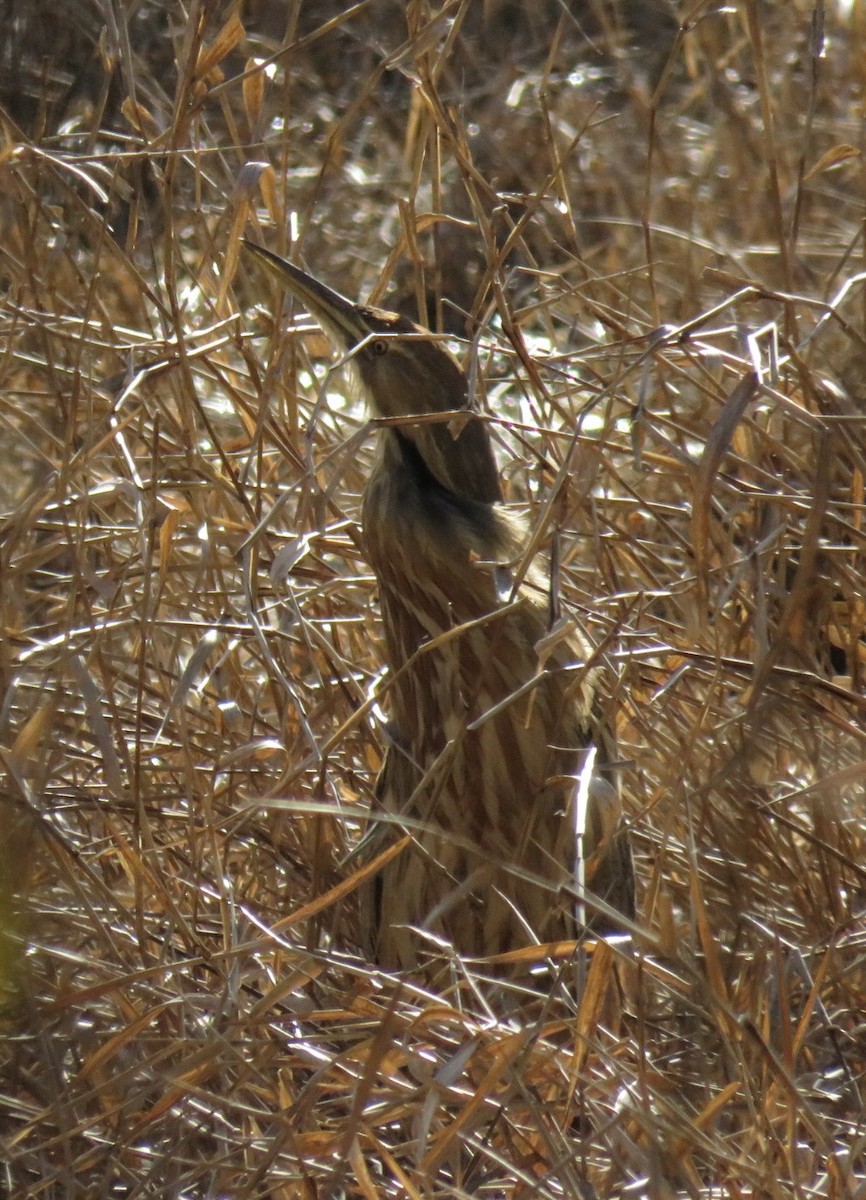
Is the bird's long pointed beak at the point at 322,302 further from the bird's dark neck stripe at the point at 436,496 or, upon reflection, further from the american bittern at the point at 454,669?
the bird's dark neck stripe at the point at 436,496

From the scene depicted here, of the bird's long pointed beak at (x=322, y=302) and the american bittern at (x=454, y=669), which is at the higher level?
the bird's long pointed beak at (x=322, y=302)

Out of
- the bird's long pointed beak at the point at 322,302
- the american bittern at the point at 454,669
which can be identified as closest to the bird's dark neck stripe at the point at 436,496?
the american bittern at the point at 454,669

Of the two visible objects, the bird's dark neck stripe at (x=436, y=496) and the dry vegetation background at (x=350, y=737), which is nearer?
the dry vegetation background at (x=350, y=737)

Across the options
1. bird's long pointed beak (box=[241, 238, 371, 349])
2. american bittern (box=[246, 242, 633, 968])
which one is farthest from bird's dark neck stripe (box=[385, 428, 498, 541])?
bird's long pointed beak (box=[241, 238, 371, 349])

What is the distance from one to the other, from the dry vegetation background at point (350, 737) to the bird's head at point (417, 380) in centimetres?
4

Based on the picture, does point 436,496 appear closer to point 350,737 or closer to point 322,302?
point 322,302

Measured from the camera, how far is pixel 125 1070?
1.38 metres

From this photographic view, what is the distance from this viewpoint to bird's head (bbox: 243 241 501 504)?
74.2 inches

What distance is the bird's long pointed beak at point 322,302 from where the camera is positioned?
1835 millimetres

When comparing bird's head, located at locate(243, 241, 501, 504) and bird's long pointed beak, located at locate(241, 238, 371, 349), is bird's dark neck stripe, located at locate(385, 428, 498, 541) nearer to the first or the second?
bird's head, located at locate(243, 241, 501, 504)

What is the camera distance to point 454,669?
1882mm

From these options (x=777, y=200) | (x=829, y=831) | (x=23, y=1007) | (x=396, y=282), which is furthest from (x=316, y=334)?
(x=396, y=282)

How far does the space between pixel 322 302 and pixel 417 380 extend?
0.12m

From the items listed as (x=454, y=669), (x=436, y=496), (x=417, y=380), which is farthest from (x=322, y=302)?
(x=454, y=669)
